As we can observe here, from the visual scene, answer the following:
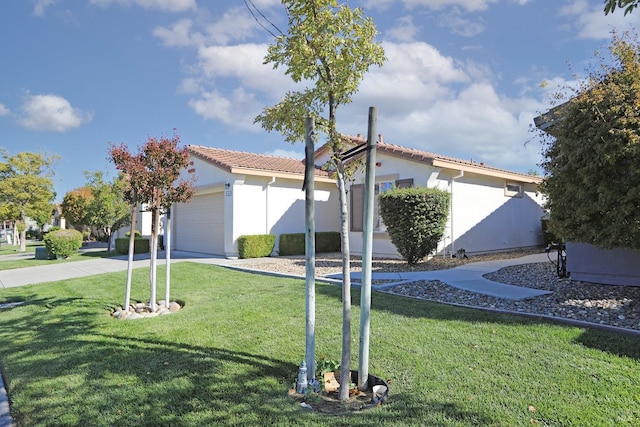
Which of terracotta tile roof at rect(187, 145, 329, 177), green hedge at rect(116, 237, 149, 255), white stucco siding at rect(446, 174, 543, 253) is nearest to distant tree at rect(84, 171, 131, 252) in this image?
green hedge at rect(116, 237, 149, 255)

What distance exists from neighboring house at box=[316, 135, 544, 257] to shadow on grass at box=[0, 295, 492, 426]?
875cm

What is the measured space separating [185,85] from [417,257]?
26.2 feet

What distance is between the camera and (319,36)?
325 centimetres

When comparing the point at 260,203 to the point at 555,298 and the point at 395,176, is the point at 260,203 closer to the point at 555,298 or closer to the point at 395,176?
the point at 395,176

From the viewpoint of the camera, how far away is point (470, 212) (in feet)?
46.6

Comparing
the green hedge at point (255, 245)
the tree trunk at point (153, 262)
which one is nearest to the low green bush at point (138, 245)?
the green hedge at point (255, 245)

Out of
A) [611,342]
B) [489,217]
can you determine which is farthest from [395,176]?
[611,342]

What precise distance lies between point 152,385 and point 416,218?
824 centimetres

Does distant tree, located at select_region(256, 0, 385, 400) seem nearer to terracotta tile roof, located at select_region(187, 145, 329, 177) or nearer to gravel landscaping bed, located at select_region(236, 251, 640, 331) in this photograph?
gravel landscaping bed, located at select_region(236, 251, 640, 331)

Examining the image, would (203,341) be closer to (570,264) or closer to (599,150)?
(599,150)

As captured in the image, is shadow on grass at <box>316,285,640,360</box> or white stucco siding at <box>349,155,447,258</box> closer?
shadow on grass at <box>316,285,640,360</box>

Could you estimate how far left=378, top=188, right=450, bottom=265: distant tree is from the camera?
10500mm

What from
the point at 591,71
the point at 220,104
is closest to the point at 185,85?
the point at 220,104

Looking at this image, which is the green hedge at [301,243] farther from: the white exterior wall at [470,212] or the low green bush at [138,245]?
the low green bush at [138,245]
